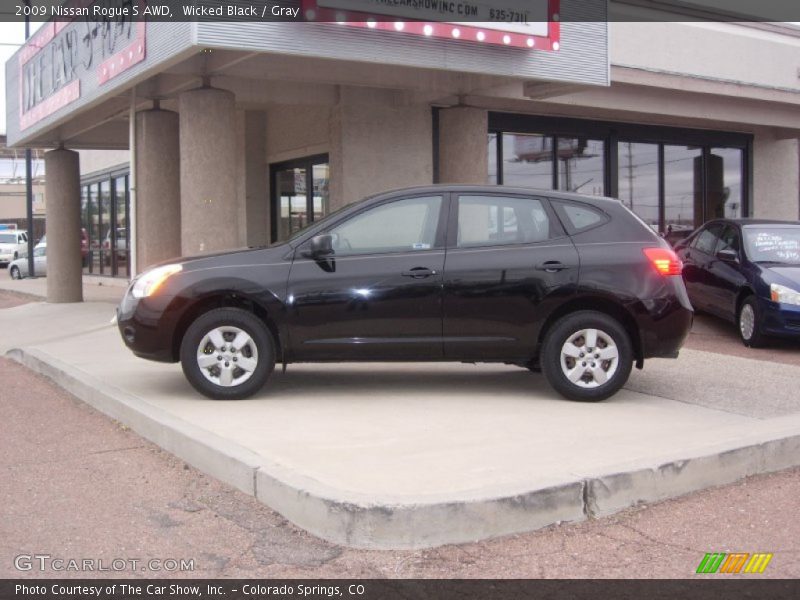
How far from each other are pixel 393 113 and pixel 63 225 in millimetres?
7107

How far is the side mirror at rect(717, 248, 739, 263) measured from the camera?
11.4m

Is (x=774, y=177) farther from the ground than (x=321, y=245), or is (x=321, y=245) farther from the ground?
(x=774, y=177)

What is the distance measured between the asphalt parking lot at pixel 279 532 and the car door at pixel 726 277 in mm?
6098

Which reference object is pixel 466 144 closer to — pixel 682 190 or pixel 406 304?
pixel 406 304

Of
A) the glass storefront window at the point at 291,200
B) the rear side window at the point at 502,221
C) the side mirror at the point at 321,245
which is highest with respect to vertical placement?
the glass storefront window at the point at 291,200

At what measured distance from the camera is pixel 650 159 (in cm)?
1822

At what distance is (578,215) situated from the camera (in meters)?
7.23

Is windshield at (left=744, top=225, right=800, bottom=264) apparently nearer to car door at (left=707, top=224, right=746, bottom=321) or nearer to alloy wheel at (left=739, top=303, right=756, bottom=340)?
car door at (left=707, top=224, right=746, bottom=321)

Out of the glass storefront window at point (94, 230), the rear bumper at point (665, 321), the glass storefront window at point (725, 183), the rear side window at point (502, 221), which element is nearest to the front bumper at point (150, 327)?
the rear side window at point (502, 221)

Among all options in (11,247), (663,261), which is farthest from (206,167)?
(11,247)

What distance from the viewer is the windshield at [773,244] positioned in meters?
11.2

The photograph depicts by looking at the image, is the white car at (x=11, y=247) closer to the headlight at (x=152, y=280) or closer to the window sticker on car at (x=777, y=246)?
the window sticker on car at (x=777, y=246)
